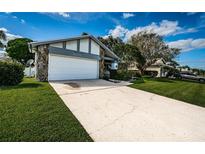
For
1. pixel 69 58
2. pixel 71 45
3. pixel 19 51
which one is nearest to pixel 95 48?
pixel 71 45

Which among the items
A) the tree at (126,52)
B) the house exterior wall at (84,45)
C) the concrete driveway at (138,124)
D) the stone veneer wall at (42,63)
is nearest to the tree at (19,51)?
the tree at (126,52)

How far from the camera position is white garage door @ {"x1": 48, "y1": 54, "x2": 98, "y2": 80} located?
10.5 meters

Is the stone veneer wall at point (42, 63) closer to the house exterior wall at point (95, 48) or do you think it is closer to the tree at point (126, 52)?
the house exterior wall at point (95, 48)

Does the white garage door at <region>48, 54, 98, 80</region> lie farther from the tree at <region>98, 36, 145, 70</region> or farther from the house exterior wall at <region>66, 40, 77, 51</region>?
the tree at <region>98, 36, 145, 70</region>

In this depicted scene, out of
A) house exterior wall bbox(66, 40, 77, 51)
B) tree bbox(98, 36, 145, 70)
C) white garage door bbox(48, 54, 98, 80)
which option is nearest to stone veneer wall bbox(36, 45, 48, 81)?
white garage door bbox(48, 54, 98, 80)

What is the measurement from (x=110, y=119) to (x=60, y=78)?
8.04 meters

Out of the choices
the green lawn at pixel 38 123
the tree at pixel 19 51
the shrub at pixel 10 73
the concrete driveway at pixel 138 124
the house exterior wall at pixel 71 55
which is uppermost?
the tree at pixel 19 51

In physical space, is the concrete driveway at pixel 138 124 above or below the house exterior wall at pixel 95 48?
Answer: below

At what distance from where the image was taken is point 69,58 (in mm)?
11492

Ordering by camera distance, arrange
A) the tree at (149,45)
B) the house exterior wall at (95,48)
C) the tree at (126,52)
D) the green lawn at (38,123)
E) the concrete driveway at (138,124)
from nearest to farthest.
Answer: the green lawn at (38,123)
the concrete driveway at (138,124)
the house exterior wall at (95,48)
the tree at (126,52)
the tree at (149,45)

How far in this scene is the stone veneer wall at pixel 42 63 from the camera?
33.4 ft

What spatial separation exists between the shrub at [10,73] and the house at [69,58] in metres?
2.15

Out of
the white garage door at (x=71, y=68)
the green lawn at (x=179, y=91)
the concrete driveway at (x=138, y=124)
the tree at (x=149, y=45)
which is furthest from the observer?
the tree at (x=149, y=45)
